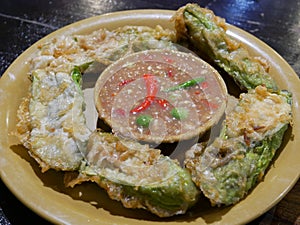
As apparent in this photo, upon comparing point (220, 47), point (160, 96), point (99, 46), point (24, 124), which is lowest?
point (24, 124)

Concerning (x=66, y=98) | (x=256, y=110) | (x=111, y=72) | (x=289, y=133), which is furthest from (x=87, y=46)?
(x=289, y=133)

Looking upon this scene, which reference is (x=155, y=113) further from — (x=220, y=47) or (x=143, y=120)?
(x=220, y=47)

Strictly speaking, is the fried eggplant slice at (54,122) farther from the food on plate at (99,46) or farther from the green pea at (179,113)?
the green pea at (179,113)

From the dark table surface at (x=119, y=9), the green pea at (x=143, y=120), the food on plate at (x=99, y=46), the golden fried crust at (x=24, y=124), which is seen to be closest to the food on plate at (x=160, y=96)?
the green pea at (x=143, y=120)

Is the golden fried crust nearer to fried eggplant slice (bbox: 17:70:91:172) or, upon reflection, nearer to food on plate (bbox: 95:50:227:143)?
fried eggplant slice (bbox: 17:70:91:172)

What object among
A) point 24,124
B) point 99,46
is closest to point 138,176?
point 24,124

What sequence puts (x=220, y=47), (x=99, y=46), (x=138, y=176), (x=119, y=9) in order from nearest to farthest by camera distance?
(x=138, y=176)
(x=220, y=47)
(x=99, y=46)
(x=119, y=9)
